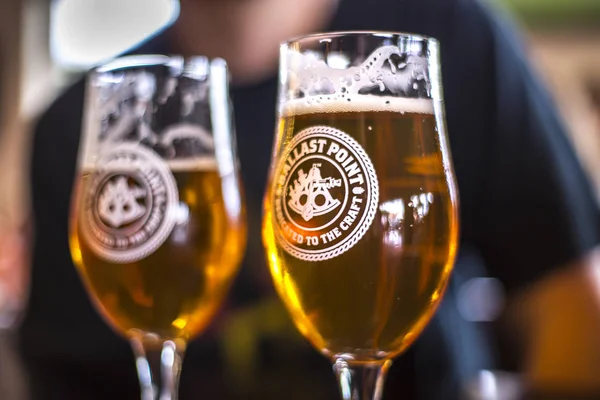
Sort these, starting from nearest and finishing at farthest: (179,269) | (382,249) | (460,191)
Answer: (382,249)
(179,269)
(460,191)

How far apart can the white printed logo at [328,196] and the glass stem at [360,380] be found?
7 cm

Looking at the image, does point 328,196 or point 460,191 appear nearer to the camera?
point 328,196

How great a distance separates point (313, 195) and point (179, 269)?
0.48 feet

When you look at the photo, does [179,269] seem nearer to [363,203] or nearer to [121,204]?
[121,204]

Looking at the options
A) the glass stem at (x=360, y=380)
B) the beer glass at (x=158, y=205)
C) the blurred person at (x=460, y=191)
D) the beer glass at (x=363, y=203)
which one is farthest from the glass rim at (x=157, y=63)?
the blurred person at (x=460, y=191)

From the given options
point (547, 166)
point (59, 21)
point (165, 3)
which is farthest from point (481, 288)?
point (59, 21)

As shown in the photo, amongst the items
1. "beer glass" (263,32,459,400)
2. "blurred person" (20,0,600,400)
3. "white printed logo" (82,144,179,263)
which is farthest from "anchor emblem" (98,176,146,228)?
"blurred person" (20,0,600,400)

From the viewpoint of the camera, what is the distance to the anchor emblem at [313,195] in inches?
16.7

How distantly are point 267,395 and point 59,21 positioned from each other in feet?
10.3

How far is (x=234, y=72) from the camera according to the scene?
110cm

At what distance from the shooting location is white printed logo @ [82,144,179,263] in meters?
0.52

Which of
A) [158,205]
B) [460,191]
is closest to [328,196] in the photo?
[158,205]

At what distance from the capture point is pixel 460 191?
1023mm

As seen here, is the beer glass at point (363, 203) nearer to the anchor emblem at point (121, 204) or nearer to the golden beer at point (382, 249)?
the golden beer at point (382, 249)
